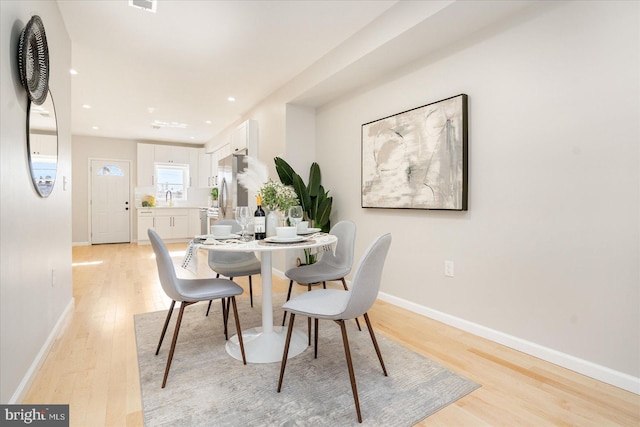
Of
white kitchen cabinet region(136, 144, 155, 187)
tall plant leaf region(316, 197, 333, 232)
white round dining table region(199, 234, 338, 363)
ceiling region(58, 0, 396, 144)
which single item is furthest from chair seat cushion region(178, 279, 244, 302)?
white kitchen cabinet region(136, 144, 155, 187)

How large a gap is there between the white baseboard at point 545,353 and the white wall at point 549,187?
0.03 m

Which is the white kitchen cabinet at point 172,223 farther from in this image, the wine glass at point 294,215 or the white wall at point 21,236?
the wine glass at point 294,215

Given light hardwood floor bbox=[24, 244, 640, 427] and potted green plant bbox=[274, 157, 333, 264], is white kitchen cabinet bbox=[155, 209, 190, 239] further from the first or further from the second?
potted green plant bbox=[274, 157, 333, 264]

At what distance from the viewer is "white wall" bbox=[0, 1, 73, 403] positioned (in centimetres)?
143

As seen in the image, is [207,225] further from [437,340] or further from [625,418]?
[625,418]

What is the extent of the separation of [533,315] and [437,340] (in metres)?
0.64

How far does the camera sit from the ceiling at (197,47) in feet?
8.29

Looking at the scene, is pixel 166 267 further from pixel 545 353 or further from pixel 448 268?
pixel 545 353

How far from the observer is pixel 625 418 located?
4.83 feet

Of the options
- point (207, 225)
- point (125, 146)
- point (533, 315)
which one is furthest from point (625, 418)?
point (125, 146)

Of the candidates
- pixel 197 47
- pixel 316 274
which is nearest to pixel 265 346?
pixel 316 274

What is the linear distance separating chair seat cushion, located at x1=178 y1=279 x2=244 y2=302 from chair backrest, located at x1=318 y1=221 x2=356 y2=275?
0.81 m

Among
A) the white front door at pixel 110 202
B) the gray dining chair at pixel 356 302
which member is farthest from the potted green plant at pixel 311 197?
the white front door at pixel 110 202

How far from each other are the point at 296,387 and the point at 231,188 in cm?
382
